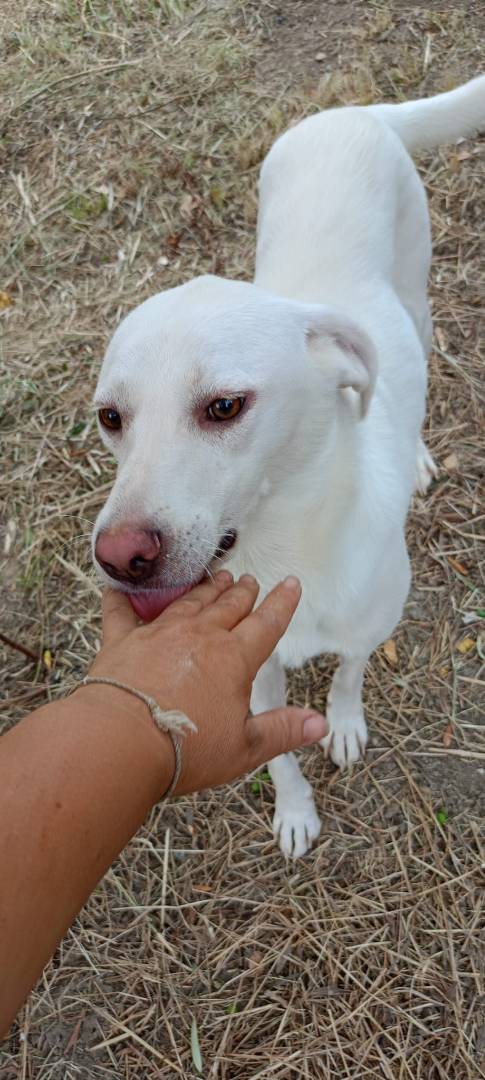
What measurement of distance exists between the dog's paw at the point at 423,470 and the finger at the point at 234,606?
1849 millimetres

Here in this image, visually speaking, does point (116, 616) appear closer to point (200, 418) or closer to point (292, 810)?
point (200, 418)

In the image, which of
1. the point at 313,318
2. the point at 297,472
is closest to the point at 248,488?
the point at 297,472

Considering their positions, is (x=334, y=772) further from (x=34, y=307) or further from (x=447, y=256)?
(x=34, y=307)

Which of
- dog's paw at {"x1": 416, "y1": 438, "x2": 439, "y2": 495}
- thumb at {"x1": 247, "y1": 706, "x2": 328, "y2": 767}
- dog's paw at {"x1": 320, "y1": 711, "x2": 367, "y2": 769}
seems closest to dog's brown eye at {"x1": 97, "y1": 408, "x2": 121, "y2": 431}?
thumb at {"x1": 247, "y1": 706, "x2": 328, "y2": 767}

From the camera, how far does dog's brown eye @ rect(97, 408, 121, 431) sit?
1.75 metres

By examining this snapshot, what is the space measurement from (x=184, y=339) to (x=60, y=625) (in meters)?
1.99

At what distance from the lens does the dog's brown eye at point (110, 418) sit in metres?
1.75

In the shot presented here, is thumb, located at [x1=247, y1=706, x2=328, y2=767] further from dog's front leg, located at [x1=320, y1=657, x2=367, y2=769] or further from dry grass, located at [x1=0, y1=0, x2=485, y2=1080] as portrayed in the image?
dog's front leg, located at [x1=320, y1=657, x2=367, y2=769]

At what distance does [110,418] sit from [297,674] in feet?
5.26

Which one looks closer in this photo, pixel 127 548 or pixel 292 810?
pixel 127 548

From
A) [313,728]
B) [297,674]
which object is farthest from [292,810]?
[313,728]

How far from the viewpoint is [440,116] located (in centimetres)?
292

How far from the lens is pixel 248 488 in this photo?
167 centimetres

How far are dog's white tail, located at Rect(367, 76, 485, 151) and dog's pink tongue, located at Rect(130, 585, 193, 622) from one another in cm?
224
